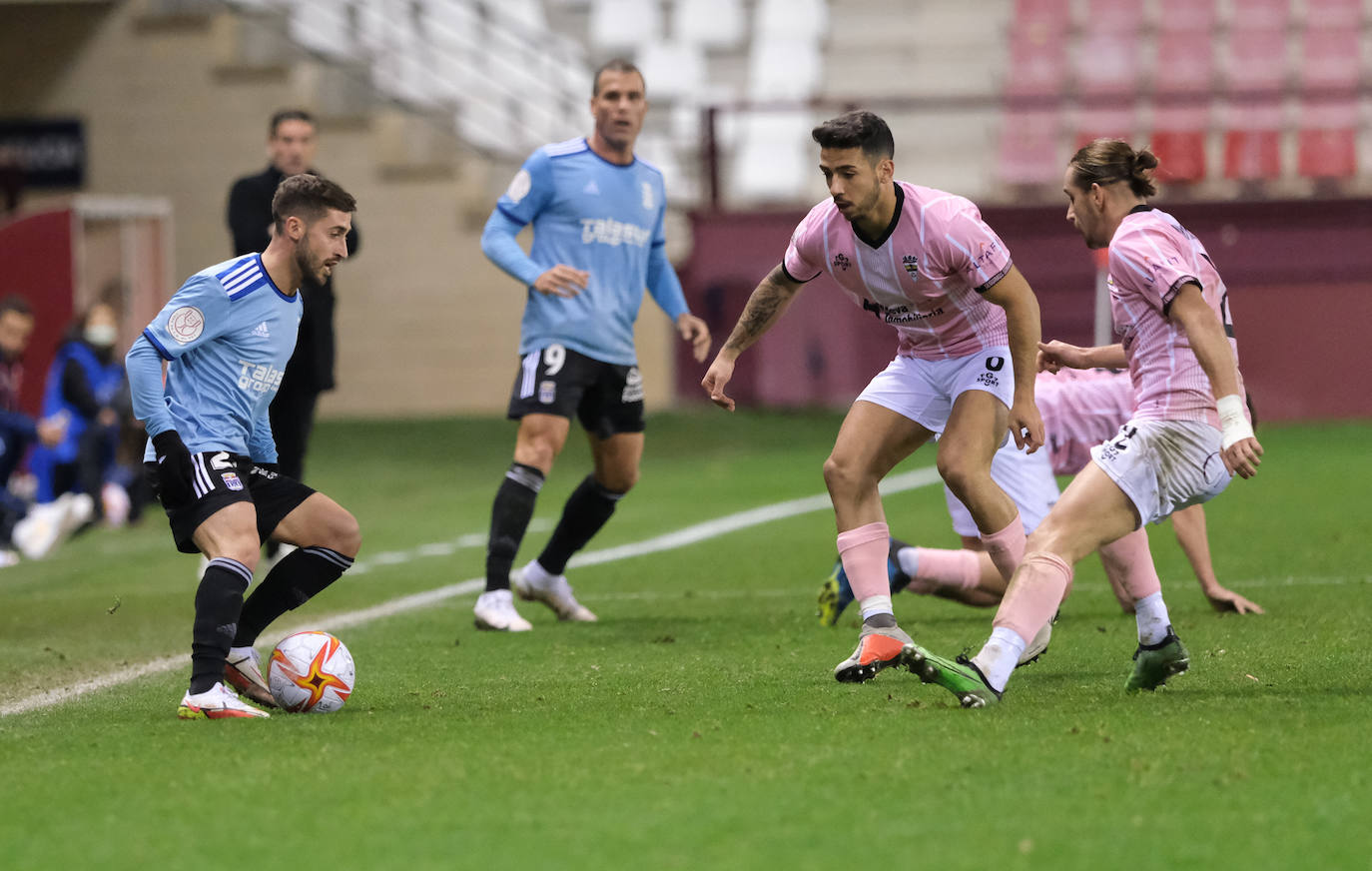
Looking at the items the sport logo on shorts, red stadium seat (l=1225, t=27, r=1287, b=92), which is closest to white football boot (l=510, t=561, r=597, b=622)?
the sport logo on shorts

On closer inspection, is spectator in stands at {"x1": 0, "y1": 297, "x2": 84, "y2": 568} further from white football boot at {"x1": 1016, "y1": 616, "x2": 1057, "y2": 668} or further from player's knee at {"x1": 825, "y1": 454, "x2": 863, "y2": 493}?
white football boot at {"x1": 1016, "y1": 616, "x2": 1057, "y2": 668}

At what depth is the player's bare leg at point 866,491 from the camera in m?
5.76

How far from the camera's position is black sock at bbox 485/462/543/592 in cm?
753

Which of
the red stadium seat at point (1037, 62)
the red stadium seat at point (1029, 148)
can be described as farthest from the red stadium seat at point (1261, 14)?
the red stadium seat at point (1029, 148)

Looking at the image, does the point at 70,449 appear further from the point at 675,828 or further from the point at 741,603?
the point at 675,828

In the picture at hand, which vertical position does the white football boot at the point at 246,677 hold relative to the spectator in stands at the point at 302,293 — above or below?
below

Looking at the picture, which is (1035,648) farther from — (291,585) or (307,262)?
(307,262)

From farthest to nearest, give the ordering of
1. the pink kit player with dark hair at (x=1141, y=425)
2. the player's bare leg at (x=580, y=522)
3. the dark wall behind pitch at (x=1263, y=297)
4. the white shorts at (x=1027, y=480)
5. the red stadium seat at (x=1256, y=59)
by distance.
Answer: the red stadium seat at (x=1256, y=59) → the dark wall behind pitch at (x=1263, y=297) → the player's bare leg at (x=580, y=522) → the white shorts at (x=1027, y=480) → the pink kit player with dark hair at (x=1141, y=425)

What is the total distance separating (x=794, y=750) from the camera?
4.46 m

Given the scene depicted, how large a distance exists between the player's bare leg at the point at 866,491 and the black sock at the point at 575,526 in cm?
223

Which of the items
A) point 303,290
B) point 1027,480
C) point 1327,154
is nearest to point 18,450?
point 303,290

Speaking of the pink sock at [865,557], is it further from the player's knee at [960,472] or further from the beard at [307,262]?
the beard at [307,262]

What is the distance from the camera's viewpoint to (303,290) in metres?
8.72

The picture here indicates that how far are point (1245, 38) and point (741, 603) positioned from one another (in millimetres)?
16519
